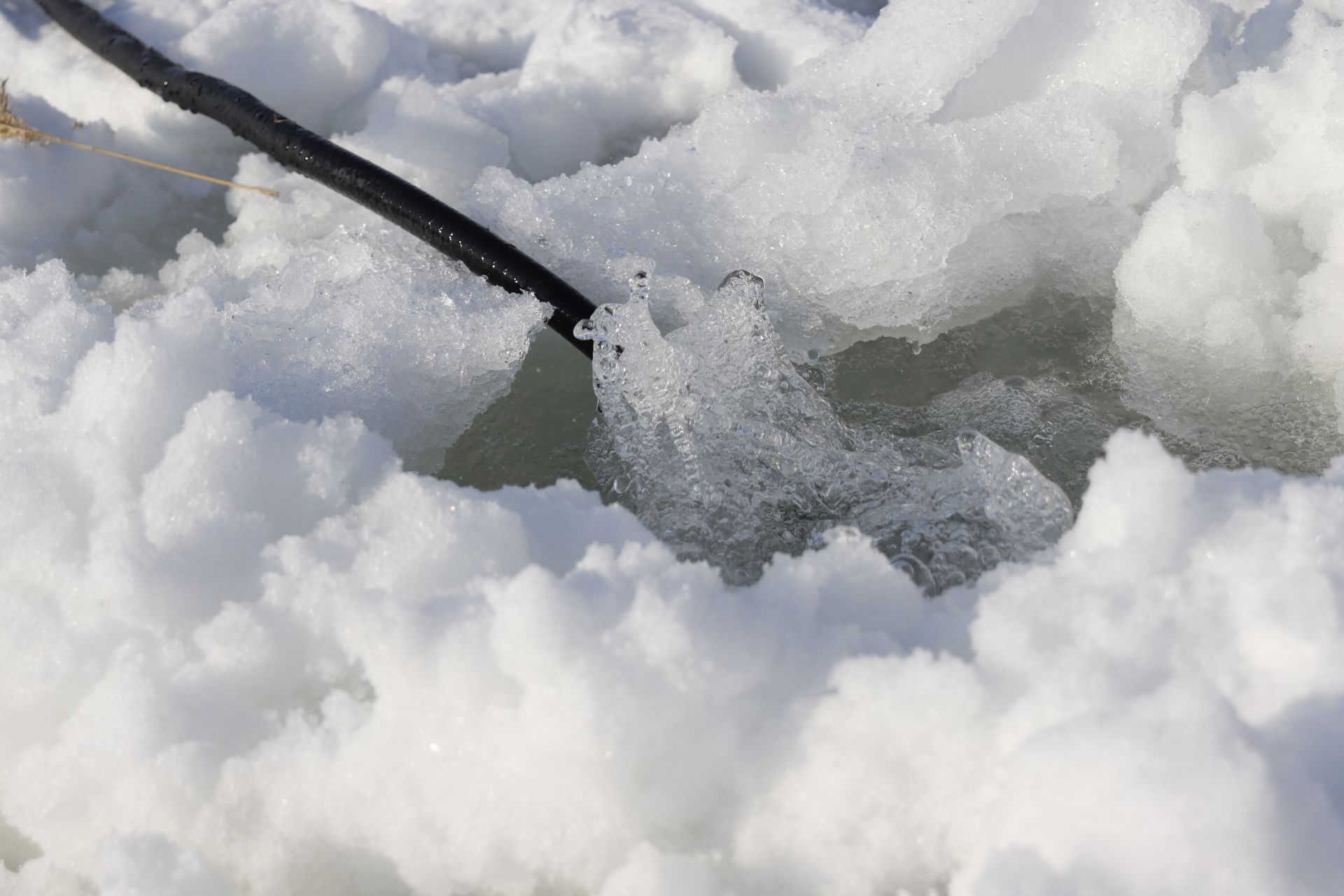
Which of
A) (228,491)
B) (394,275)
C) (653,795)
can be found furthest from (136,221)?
(653,795)

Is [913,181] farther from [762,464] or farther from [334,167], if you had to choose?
[334,167]

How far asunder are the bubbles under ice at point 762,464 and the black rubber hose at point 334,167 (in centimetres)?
24

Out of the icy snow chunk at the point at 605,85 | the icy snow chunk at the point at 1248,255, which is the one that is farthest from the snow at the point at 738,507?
the icy snow chunk at the point at 605,85

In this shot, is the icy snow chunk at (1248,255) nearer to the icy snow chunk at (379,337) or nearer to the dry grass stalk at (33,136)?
the icy snow chunk at (379,337)

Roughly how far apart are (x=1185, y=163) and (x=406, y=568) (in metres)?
1.91

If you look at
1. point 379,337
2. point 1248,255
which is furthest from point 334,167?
point 1248,255

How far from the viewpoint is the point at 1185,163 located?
2287mm

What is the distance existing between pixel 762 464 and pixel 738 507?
4.1 inches

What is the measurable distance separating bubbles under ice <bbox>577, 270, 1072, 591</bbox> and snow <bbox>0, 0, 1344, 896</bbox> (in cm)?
1

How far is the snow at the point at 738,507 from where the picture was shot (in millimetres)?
1135

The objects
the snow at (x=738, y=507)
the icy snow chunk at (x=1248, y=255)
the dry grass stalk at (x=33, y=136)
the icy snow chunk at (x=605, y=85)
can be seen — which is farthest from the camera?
the icy snow chunk at (x=605, y=85)

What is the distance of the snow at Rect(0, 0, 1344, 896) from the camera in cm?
113

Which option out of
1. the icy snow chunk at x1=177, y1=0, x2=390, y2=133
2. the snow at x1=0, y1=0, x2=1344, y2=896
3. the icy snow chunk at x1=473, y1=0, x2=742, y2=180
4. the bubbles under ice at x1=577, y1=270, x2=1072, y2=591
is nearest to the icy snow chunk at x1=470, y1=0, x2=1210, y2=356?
the snow at x1=0, y1=0, x2=1344, y2=896

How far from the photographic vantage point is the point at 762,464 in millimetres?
1777
